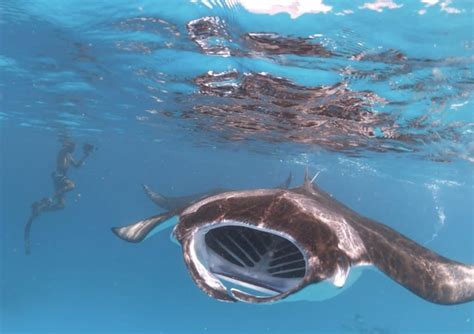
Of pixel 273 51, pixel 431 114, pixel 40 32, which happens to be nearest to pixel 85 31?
pixel 40 32

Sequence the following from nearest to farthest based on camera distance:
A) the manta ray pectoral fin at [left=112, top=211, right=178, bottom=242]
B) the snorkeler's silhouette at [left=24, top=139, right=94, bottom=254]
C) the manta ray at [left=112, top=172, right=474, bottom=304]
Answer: the manta ray at [left=112, top=172, right=474, bottom=304] < the manta ray pectoral fin at [left=112, top=211, right=178, bottom=242] < the snorkeler's silhouette at [left=24, top=139, right=94, bottom=254]

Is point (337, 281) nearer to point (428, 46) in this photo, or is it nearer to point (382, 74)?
point (428, 46)

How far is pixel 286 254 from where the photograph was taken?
5168 millimetres

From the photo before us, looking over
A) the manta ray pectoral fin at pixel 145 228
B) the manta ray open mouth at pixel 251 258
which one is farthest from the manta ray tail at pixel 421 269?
the manta ray pectoral fin at pixel 145 228

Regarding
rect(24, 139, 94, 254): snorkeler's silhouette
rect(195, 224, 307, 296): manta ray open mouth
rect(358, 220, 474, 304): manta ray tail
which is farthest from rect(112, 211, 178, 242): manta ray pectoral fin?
rect(24, 139, 94, 254): snorkeler's silhouette

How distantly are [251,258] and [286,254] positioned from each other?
0.49 m

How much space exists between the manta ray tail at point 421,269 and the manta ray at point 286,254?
15 millimetres

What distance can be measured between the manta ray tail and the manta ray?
15 mm

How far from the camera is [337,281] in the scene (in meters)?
3.89

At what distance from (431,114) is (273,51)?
22.5 feet

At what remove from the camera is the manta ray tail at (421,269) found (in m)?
4.65

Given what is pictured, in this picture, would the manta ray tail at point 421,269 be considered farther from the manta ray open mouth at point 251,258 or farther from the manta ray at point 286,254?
the manta ray open mouth at point 251,258

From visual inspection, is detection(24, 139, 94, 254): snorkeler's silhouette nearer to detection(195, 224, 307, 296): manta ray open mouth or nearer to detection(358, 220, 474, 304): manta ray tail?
detection(195, 224, 307, 296): manta ray open mouth

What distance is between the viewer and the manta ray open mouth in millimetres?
4573
